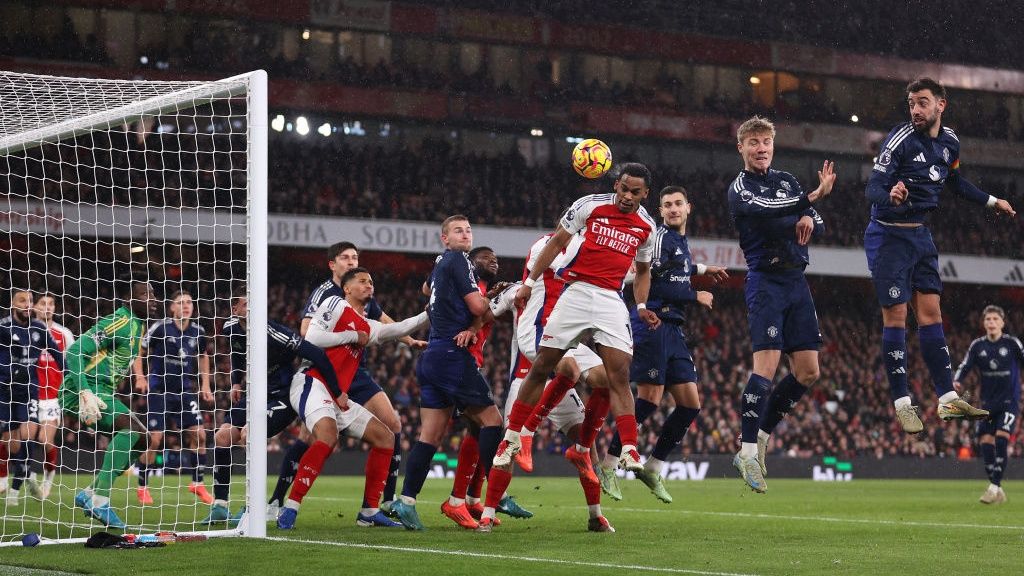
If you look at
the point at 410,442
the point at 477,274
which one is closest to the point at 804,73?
the point at 410,442

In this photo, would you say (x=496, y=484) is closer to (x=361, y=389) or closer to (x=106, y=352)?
(x=361, y=389)

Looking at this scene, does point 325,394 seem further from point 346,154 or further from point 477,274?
point 346,154

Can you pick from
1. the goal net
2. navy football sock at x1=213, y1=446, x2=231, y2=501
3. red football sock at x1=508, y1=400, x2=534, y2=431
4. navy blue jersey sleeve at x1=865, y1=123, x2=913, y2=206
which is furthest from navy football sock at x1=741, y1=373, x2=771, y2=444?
navy football sock at x1=213, y1=446, x2=231, y2=501

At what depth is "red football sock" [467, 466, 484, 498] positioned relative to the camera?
10148 mm

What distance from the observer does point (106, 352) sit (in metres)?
10.5

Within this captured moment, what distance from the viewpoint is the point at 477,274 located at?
33.8 feet

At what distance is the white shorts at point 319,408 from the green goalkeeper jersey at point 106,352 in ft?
5.89

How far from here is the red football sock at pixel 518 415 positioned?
28.1 feet

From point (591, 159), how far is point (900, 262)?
266 centimetres

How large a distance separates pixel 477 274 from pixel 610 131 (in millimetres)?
26006

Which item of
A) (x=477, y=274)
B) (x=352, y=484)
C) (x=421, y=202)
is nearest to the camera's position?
(x=477, y=274)

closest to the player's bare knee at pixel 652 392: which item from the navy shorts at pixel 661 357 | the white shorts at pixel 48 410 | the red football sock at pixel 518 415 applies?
the navy shorts at pixel 661 357

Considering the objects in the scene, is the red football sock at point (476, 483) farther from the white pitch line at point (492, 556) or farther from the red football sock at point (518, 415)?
the white pitch line at point (492, 556)

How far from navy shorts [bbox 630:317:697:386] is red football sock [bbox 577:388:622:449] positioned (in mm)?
1054
